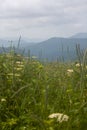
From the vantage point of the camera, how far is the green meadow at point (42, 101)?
4.08 meters

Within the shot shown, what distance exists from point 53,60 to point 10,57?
2623mm

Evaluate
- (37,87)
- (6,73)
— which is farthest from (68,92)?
(6,73)

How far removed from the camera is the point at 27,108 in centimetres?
496

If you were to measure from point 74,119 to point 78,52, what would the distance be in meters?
0.80

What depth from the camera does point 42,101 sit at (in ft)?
16.4

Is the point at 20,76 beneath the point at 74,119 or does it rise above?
above

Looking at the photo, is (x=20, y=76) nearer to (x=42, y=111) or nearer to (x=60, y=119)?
(x=42, y=111)

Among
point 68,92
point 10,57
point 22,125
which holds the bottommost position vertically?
point 22,125

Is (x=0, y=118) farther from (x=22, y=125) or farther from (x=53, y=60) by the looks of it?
(x=53, y=60)

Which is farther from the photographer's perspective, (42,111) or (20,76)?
(20,76)

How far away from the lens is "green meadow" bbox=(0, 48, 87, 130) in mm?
4079

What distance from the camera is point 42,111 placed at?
457cm

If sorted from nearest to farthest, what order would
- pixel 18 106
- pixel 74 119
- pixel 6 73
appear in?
pixel 74 119, pixel 18 106, pixel 6 73

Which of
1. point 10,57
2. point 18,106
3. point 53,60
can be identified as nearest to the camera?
point 18,106
